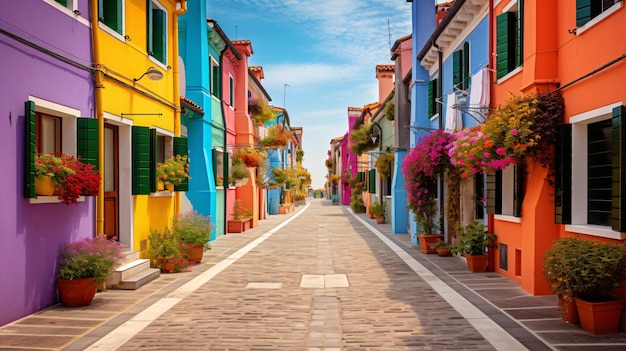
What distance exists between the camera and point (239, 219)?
21828 millimetres

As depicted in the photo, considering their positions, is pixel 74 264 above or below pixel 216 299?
above

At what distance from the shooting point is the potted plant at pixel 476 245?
1092 cm

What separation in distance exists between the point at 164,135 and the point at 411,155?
266 inches

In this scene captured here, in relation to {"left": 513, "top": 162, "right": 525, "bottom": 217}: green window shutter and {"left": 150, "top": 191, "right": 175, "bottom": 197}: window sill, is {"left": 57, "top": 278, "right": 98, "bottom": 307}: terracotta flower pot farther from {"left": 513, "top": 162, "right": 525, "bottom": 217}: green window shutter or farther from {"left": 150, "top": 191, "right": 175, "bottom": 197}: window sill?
{"left": 513, "top": 162, "right": 525, "bottom": 217}: green window shutter

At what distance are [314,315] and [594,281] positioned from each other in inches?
145

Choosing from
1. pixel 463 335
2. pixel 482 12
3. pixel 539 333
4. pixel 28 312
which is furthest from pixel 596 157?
pixel 28 312

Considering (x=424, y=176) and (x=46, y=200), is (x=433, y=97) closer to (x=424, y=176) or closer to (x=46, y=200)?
(x=424, y=176)

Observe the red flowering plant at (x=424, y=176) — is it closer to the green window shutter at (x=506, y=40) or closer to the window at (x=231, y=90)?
the green window shutter at (x=506, y=40)

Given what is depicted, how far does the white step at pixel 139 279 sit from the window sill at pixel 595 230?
24.2ft

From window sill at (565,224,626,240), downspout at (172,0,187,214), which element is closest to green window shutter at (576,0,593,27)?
window sill at (565,224,626,240)

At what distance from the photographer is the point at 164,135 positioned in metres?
12.6

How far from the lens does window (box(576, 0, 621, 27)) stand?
704 cm

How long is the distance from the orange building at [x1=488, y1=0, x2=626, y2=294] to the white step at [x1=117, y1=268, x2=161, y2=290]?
6900 millimetres

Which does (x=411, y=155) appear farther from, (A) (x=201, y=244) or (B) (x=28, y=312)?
(B) (x=28, y=312)
